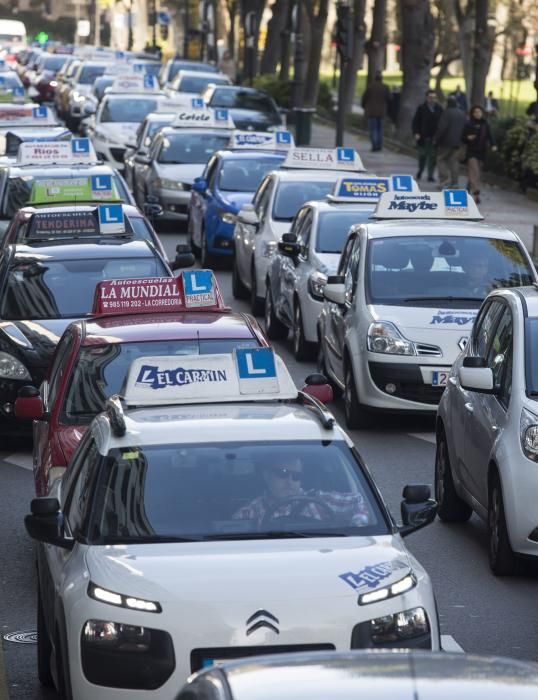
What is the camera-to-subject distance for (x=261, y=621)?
20.4 feet

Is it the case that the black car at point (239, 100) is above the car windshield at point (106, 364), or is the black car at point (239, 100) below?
below

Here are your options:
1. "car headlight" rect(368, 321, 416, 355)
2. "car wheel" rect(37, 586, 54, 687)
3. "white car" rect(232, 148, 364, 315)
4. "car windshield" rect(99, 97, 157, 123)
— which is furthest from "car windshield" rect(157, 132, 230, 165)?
"car wheel" rect(37, 586, 54, 687)

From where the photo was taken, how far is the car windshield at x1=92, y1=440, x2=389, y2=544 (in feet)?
22.8

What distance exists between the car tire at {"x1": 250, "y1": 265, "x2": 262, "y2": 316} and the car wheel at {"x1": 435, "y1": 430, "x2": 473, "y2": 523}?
946 cm

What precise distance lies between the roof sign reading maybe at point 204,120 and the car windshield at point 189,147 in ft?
3.06

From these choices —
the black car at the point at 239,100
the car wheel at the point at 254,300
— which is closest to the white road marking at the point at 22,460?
the car wheel at the point at 254,300

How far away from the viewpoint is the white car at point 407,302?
14188mm

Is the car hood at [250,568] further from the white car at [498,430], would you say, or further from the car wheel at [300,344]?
the car wheel at [300,344]

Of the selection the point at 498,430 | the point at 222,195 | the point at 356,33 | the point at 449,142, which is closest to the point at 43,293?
the point at 498,430

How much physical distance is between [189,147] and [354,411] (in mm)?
16524

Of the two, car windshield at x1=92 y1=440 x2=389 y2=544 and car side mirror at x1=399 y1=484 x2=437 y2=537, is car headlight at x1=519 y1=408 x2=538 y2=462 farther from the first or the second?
car windshield at x1=92 y1=440 x2=389 y2=544

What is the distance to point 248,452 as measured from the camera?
7.23m

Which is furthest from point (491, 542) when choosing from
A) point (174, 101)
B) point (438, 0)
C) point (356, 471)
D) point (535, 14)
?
point (535, 14)

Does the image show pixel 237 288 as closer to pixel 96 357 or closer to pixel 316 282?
pixel 316 282
